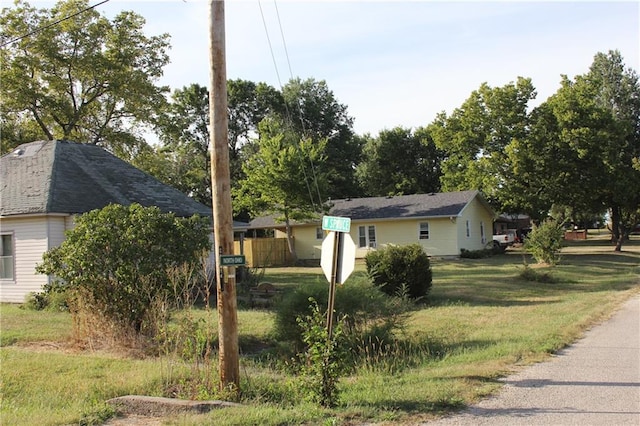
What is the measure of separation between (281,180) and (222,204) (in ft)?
86.4

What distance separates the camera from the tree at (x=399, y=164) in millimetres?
57750

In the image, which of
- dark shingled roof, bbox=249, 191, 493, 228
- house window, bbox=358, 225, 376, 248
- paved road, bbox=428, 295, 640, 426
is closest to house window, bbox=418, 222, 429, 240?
dark shingled roof, bbox=249, 191, 493, 228

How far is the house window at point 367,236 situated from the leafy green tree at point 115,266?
27.8 metres

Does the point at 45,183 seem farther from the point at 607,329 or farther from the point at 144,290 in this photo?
the point at 607,329

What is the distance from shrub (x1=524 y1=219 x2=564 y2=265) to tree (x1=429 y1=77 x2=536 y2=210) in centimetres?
1279

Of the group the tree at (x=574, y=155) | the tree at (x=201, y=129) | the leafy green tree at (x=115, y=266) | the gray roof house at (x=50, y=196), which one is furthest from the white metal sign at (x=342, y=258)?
the tree at (x=201, y=129)

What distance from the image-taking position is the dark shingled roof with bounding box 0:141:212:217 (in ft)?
61.1

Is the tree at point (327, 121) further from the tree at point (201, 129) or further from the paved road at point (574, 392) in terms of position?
the paved road at point (574, 392)

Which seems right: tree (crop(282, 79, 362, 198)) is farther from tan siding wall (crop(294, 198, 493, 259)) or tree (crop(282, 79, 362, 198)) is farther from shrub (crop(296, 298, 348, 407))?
shrub (crop(296, 298, 348, 407))

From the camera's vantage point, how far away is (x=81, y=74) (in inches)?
1181

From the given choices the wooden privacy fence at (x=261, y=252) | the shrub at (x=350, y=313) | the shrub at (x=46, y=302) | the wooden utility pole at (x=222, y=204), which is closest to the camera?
the wooden utility pole at (x=222, y=204)

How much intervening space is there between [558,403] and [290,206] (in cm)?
2916

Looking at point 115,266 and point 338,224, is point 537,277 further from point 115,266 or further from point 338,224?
point 338,224

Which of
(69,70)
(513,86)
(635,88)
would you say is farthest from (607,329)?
(635,88)
